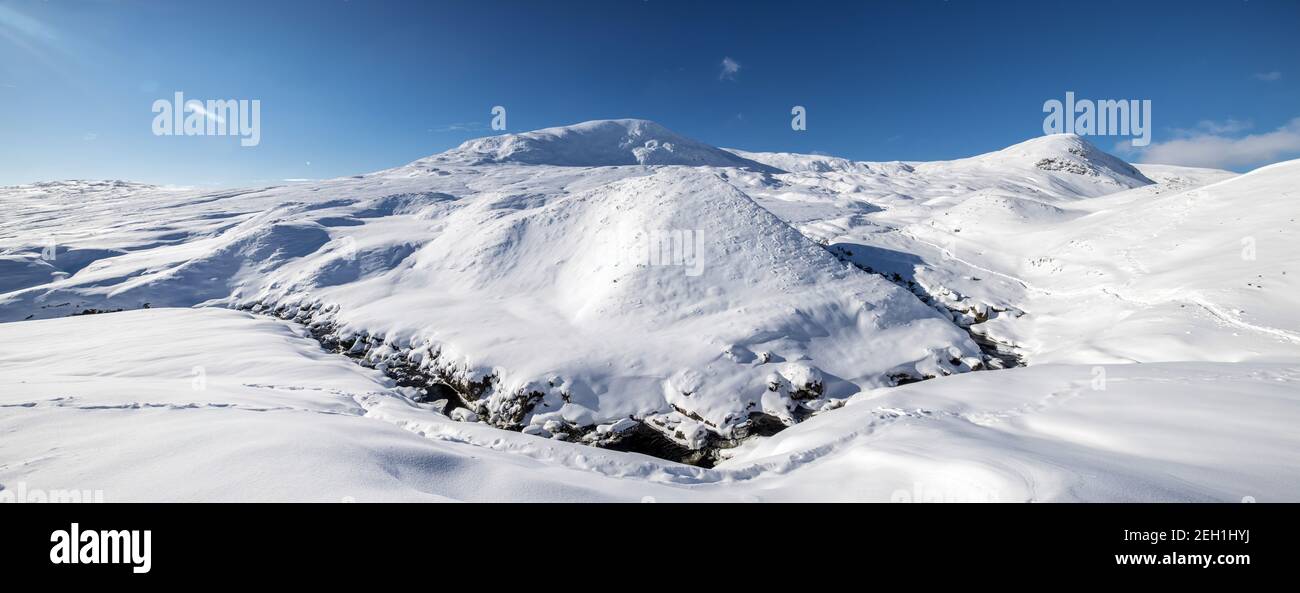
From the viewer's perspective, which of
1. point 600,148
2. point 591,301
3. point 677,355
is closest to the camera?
point 677,355

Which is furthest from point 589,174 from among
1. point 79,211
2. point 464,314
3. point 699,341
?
point 79,211

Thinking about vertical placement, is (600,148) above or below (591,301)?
above

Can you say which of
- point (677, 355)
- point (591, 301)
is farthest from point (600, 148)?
point (677, 355)

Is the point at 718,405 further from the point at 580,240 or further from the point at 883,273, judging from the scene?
the point at 883,273

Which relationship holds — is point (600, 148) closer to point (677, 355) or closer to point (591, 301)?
point (591, 301)

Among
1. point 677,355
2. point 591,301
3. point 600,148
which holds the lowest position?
point 677,355

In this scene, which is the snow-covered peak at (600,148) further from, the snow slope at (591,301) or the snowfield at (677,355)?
the snowfield at (677,355)

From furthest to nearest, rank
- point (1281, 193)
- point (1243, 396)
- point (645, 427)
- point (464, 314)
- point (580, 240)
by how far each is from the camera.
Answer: point (580, 240) < point (1281, 193) < point (464, 314) < point (645, 427) < point (1243, 396)

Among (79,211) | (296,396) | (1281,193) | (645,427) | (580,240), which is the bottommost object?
(645,427)
